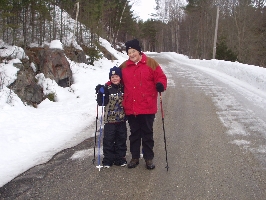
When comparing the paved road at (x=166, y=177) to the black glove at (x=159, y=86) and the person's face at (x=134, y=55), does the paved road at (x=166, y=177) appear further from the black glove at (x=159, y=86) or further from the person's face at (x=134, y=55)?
the person's face at (x=134, y=55)

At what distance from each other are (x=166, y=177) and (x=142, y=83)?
144 cm

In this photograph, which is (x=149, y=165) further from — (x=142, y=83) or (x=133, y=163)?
(x=142, y=83)

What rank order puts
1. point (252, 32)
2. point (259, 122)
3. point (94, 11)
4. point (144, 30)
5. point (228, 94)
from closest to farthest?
point (259, 122) → point (228, 94) → point (94, 11) → point (252, 32) → point (144, 30)

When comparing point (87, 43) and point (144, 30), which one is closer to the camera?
point (87, 43)

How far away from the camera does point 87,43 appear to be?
2098 cm

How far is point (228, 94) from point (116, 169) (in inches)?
295

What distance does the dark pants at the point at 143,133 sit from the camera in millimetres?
4520

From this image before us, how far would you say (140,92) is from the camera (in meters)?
4.41

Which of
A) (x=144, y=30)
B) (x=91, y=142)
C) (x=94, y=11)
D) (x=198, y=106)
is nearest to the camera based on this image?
(x=91, y=142)

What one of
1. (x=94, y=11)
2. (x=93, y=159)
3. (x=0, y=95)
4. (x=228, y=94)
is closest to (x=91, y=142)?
(x=93, y=159)

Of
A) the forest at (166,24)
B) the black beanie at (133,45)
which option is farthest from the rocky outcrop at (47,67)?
the black beanie at (133,45)

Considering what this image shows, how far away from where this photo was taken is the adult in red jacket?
4371 millimetres

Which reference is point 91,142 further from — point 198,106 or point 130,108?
point 198,106

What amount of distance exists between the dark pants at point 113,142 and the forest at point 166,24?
7.25 meters
